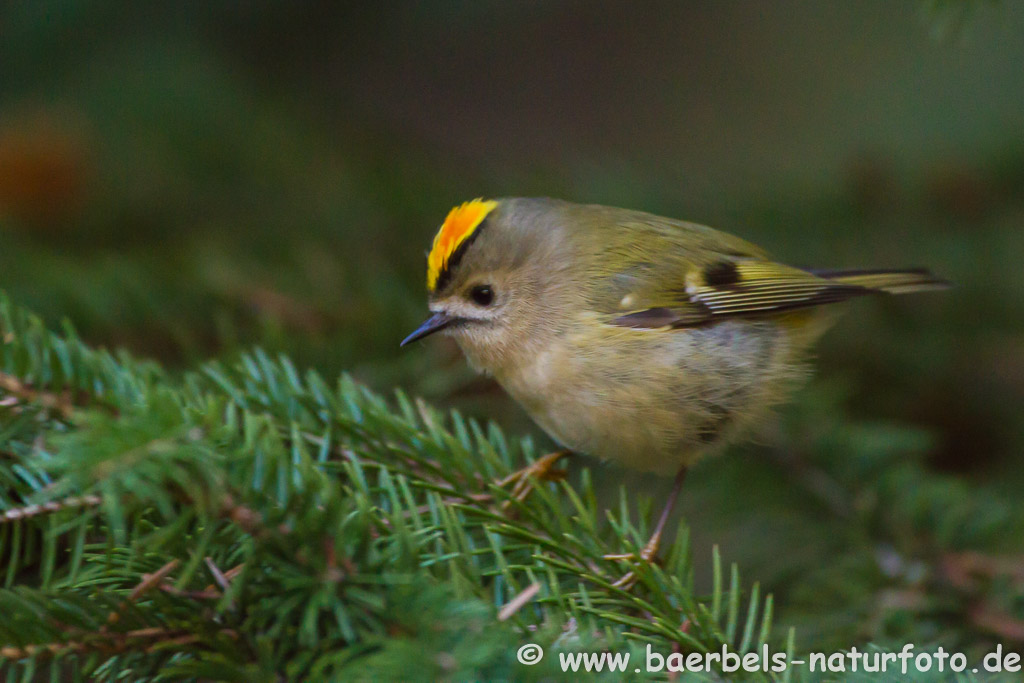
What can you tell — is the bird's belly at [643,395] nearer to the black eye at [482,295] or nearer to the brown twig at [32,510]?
the black eye at [482,295]

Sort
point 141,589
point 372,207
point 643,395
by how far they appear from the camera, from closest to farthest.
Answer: point 141,589 < point 643,395 < point 372,207

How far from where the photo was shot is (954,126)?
2.45 meters

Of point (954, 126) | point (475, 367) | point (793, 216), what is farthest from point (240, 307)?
point (954, 126)

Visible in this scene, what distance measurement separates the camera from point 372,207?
2.02 meters

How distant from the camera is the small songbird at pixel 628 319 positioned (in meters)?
1.37

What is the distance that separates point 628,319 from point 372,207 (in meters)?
0.80

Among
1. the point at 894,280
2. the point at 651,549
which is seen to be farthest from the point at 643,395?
the point at 894,280

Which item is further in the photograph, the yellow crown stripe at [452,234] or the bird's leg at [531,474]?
the yellow crown stripe at [452,234]

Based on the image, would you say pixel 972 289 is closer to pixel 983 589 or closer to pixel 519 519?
pixel 983 589

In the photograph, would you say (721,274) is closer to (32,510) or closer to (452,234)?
(452,234)

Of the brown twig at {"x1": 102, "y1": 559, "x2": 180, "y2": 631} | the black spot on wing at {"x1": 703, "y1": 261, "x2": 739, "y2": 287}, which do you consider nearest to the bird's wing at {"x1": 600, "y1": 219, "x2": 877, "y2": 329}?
the black spot on wing at {"x1": 703, "y1": 261, "x2": 739, "y2": 287}

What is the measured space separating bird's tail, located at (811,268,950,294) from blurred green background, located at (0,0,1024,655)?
0.69 ft

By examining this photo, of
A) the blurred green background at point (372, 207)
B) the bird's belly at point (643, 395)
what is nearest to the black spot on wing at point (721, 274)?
the bird's belly at point (643, 395)

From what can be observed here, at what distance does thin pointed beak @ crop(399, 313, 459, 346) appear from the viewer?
145 cm
